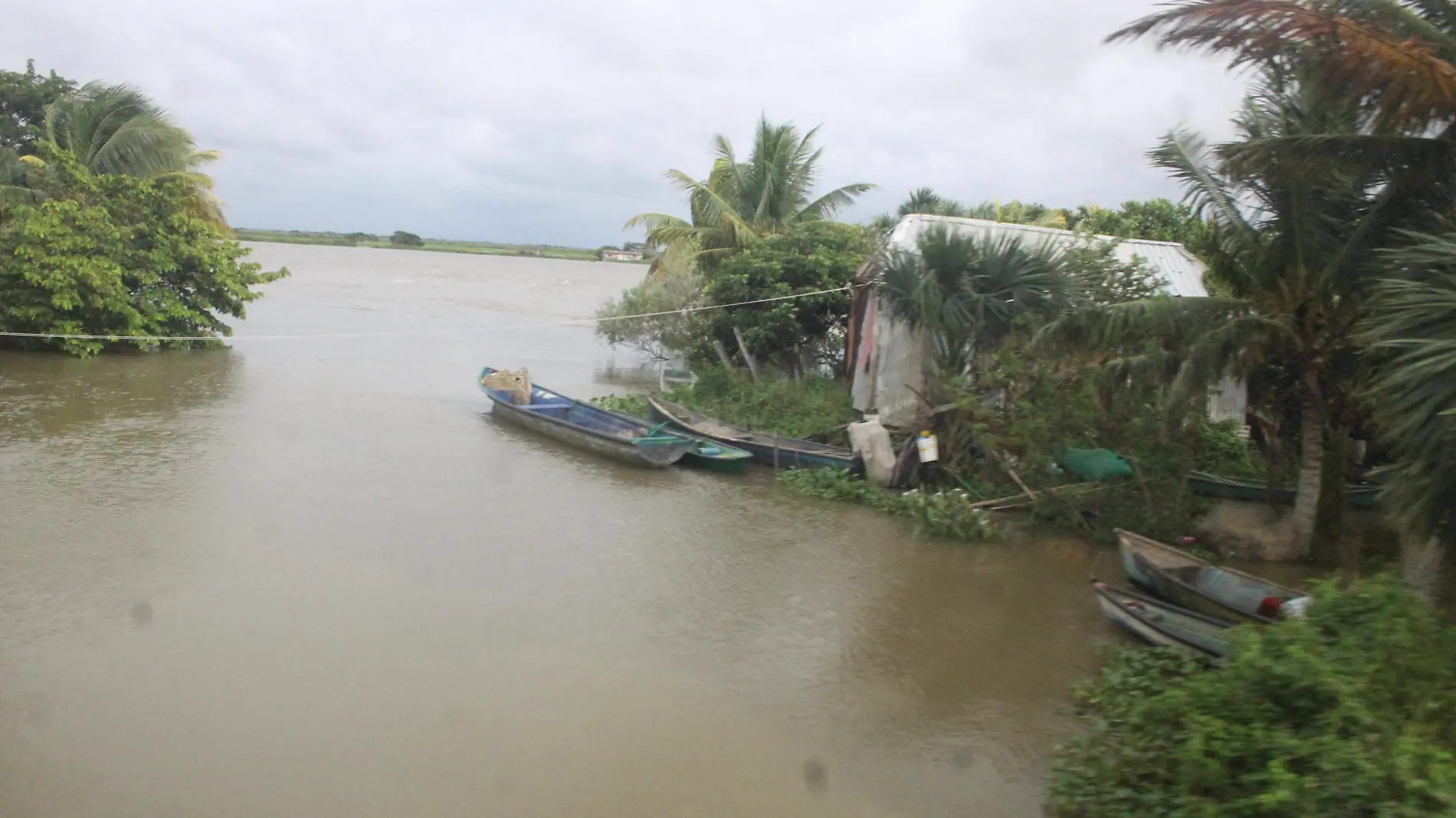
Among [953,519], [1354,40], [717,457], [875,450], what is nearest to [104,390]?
[717,457]

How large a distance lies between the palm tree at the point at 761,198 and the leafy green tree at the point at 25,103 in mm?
17534

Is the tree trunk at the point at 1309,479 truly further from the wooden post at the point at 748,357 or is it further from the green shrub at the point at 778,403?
the wooden post at the point at 748,357

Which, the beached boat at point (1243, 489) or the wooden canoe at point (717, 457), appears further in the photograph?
the wooden canoe at point (717, 457)

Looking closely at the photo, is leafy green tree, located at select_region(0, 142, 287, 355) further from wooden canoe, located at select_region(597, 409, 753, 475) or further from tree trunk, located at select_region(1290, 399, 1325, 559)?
tree trunk, located at select_region(1290, 399, 1325, 559)

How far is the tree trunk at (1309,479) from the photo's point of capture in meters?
10.2

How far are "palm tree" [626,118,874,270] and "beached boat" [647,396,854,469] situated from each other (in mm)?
6111

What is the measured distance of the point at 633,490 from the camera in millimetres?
13812

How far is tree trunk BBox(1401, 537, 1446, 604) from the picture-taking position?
7273mm

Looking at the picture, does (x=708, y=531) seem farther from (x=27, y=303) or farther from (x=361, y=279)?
(x=361, y=279)

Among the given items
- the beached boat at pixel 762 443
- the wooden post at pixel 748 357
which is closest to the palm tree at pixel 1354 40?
the beached boat at pixel 762 443

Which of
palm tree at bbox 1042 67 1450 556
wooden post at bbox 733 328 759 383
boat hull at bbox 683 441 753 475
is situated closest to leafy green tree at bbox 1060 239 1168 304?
palm tree at bbox 1042 67 1450 556

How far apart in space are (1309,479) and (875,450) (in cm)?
506

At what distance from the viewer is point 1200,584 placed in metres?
8.72

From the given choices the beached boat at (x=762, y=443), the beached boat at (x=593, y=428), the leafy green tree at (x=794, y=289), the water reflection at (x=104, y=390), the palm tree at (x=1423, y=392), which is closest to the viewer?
the palm tree at (x=1423, y=392)
